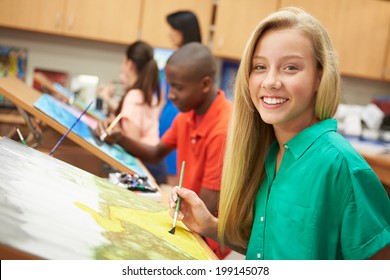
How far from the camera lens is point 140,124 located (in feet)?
7.95

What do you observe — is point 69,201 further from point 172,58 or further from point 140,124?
point 140,124

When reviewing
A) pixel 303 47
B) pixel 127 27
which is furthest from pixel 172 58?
pixel 127 27

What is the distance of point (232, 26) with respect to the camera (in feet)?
13.2

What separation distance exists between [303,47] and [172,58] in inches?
31.8

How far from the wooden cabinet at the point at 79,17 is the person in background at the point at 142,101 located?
121 cm

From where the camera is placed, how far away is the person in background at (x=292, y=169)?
33.7 inches

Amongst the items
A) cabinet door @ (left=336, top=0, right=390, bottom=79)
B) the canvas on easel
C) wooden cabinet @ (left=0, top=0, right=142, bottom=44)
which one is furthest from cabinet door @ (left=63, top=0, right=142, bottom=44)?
the canvas on easel

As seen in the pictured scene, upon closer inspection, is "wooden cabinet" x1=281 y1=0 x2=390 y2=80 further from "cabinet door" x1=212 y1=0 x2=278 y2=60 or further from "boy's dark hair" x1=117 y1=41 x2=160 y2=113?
"boy's dark hair" x1=117 y1=41 x2=160 y2=113

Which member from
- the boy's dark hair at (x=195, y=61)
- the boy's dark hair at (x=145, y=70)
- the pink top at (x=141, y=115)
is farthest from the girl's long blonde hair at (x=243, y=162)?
the boy's dark hair at (x=145, y=70)

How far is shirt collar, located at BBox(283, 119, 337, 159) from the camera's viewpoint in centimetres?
93

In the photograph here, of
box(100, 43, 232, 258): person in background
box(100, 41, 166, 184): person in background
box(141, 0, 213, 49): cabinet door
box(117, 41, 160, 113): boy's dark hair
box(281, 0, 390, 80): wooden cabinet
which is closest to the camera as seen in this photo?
box(100, 43, 232, 258): person in background

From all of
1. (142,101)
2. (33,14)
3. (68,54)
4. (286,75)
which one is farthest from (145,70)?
(286,75)

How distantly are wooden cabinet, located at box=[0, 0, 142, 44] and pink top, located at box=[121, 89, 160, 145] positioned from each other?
1.53 metres

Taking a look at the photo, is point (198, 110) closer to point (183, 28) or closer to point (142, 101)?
point (142, 101)
